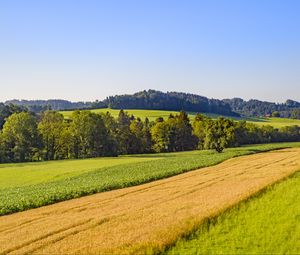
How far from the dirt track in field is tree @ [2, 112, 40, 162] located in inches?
2674

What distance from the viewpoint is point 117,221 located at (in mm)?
19859

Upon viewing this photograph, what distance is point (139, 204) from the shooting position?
971 inches

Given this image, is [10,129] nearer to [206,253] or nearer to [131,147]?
[131,147]

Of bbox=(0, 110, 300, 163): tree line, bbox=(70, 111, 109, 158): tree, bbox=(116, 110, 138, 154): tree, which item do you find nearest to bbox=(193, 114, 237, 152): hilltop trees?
bbox=(0, 110, 300, 163): tree line

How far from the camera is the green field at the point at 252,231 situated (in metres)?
14.4

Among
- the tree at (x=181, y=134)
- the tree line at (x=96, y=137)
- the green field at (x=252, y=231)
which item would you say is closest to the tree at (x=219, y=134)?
Result: the tree line at (x=96, y=137)

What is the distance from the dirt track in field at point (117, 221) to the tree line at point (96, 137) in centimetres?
5603

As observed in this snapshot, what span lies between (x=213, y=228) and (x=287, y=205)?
5.95 metres

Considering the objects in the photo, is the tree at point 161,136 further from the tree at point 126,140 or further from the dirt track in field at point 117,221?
the dirt track in field at point 117,221

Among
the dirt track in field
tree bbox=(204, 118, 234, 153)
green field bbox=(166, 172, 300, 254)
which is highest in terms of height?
tree bbox=(204, 118, 234, 153)

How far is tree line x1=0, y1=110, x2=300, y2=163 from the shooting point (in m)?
86.0

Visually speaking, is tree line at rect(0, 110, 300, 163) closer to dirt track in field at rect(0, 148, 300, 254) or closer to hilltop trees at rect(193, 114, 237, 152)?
hilltop trees at rect(193, 114, 237, 152)

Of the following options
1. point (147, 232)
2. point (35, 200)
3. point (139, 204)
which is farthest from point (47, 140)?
point (147, 232)

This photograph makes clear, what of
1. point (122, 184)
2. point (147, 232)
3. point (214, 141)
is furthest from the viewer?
point (214, 141)
